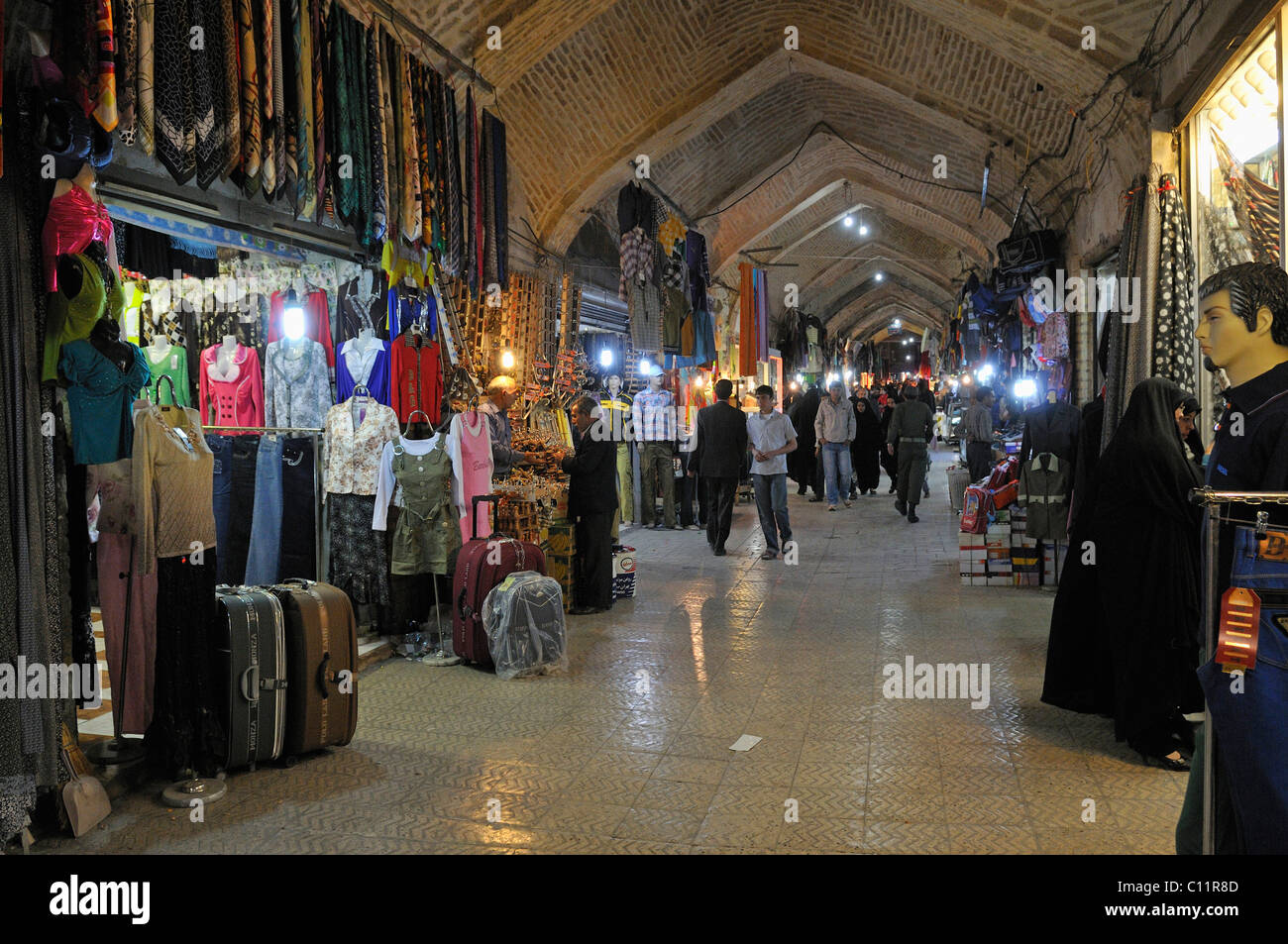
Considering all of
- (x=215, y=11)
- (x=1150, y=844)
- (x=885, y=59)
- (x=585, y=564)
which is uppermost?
(x=885, y=59)

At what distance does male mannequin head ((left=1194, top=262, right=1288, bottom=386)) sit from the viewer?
2.48 m

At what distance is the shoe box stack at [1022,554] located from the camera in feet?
24.6

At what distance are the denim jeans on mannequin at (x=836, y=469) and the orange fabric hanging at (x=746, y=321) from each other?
2.99 metres

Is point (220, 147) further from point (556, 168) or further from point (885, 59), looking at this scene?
point (885, 59)

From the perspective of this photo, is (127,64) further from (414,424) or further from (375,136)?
(414,424)

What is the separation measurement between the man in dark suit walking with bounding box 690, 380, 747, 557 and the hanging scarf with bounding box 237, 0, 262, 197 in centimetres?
523

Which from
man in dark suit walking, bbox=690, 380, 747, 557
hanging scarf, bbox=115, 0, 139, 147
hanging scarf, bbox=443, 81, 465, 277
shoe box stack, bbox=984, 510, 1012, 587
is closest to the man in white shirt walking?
man in dark suit walking, bbox=690, 380, 747, 557

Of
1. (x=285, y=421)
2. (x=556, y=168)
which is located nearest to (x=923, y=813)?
(x=285, y=421)

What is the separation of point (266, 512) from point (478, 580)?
1.40 metres

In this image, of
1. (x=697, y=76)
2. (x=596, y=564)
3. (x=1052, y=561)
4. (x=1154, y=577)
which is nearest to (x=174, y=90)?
(x=596, y=564)

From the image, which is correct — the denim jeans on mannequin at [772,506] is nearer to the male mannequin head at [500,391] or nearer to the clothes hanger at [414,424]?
the male mannequin head at [500,391]

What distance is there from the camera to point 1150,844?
2998 millimetres

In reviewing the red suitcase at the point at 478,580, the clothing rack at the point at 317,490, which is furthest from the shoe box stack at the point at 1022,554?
the clothing rack at the point at 317,490

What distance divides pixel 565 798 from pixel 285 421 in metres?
3.54
